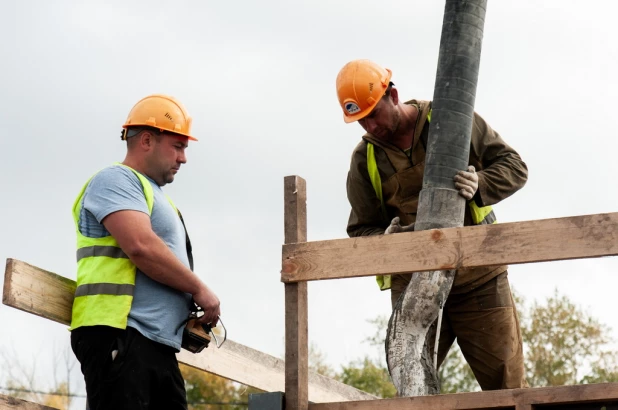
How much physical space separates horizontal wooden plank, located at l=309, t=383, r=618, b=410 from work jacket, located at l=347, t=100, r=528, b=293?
1425mm

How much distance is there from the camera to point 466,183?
604 cm

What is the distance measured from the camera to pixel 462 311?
6.53 metres

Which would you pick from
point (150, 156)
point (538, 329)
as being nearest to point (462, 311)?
point (150, 156)

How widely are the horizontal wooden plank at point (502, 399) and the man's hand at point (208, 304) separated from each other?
707 mm

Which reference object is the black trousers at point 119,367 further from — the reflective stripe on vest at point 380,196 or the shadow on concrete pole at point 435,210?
the reflective stripe on vest at point 380,196

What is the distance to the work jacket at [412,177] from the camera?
630cm

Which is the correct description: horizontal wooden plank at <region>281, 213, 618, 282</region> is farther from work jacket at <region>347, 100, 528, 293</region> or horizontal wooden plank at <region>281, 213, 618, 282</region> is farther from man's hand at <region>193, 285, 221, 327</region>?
work jacket at <region>347, 100, 528, 293</region>

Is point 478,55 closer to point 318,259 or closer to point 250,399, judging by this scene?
point 318,259

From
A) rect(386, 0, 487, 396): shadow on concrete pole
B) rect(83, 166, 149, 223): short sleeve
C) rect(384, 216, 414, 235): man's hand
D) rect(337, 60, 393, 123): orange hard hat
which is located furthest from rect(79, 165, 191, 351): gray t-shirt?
rect(337, 60, 393, 123): orange hard hat

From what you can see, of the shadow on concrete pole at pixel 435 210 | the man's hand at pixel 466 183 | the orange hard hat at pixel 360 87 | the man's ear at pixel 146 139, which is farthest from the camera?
the orange hard hat at pixel 360 87

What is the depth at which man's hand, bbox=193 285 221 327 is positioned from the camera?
517cm

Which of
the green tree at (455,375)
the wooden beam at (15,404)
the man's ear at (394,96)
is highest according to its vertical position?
the green tree at (455,375)

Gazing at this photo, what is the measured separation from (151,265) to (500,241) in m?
1.59

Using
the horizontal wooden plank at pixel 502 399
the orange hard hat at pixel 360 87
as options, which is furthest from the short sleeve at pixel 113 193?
the orange hard hat at pixel 360 87
